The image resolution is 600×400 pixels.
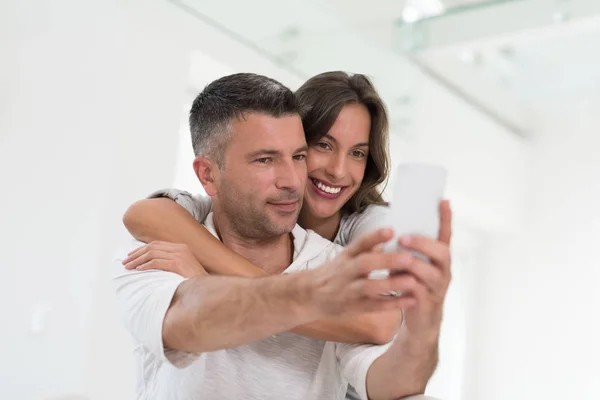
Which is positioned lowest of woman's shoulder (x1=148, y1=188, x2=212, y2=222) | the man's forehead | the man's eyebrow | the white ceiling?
woman's shoulder (x1=148, y1=188, x2=212, y2=222)

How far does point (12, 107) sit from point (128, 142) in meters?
0.40

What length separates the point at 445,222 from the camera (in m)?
1.00

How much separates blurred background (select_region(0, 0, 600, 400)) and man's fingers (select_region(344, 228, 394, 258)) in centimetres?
83

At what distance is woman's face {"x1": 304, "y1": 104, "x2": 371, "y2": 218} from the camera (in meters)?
→ 1.80

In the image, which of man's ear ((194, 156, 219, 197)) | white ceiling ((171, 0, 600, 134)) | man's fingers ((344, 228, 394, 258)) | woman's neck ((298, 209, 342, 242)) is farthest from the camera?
white ceiling ((171, 0, 600, 134))

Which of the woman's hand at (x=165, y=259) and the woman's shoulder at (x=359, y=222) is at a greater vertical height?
the woman's shoulder at (x=359, y=222)

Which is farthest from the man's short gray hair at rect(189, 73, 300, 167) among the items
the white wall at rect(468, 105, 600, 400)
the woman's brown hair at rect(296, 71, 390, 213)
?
the white wall at rect(468, 105, 600, 400)

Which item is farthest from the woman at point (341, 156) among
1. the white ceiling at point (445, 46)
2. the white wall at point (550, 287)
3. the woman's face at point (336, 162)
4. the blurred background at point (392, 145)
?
the white wall at point (550, 287)

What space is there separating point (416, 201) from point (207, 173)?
0.73m

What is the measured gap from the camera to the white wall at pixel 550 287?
200 inches

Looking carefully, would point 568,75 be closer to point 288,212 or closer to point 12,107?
point 12,107

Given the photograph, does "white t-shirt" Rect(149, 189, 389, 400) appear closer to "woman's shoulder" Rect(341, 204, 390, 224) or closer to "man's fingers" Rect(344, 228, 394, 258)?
"woman's shoulder" Rect(341, 204, 390, 224)

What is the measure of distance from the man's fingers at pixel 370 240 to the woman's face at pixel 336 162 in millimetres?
812

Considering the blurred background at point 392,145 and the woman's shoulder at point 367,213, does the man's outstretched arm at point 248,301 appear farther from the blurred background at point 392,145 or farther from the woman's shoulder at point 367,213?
the woman's shoulder at point 367,213
